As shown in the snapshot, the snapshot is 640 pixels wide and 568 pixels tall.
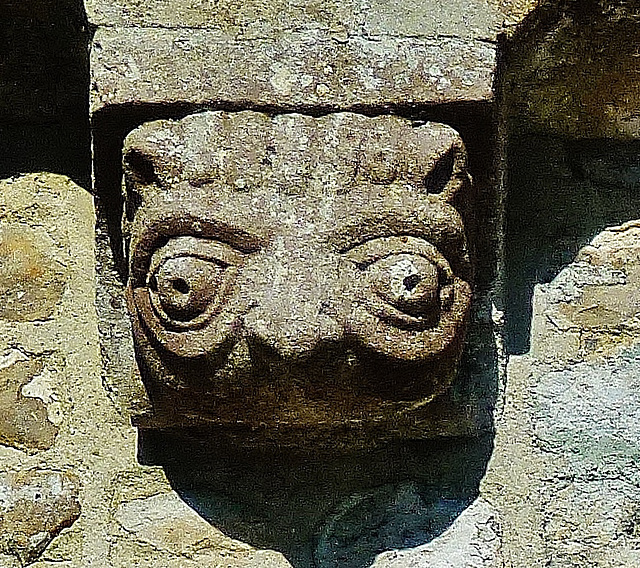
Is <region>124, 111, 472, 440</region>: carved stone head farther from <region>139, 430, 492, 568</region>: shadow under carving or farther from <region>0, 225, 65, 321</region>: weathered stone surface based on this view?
<region>0, 225, 65, 321</region>: weathered stone surface

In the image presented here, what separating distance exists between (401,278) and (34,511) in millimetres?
541

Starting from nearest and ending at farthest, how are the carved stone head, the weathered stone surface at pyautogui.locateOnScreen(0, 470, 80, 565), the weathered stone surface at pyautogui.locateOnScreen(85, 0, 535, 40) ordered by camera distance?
the carved stone head, the weathered stone surface at pyautogui.locateOnScreen(85, 0, 535, 40), the weathered stone surface at pyautogui.locateOnScreen(0, 470, 80, 565)

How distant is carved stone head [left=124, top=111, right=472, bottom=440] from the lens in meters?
1.13

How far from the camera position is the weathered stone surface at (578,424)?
1.33m

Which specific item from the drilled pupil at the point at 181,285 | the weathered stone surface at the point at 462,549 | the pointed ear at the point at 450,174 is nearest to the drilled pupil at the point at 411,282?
the pointed ear at the point at 450,174

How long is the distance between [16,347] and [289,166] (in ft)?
1.53

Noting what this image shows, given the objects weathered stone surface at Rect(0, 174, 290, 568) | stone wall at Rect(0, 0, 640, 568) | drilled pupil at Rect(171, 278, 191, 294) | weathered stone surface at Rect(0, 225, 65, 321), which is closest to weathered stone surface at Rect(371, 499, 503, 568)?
stone wall at Rect(0, 0, 640, 568)

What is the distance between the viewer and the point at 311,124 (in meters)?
1.20

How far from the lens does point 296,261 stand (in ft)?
3.72

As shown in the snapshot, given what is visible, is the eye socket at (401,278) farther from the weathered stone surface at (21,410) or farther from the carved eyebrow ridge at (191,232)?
the weathered stone surface at (21,410)

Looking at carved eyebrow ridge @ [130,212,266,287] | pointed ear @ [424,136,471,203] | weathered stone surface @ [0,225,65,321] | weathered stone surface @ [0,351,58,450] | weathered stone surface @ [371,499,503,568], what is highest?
pointed ear @ [424,136,471,203]

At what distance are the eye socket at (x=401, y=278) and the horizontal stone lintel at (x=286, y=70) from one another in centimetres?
16

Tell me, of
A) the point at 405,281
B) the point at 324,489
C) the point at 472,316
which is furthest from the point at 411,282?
the point at 324,489

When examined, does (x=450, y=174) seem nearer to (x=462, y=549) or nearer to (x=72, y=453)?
(x=462, y=549)
